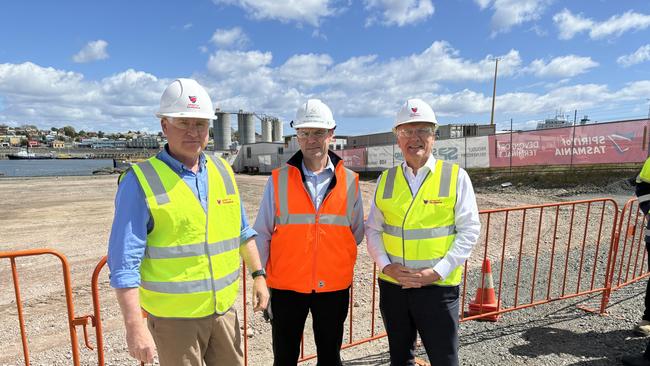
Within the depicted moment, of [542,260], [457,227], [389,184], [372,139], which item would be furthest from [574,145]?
[372,139]

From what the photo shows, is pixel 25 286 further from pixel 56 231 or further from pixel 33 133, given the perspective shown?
pixel 33 133

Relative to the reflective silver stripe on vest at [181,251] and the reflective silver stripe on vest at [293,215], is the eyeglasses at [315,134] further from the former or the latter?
the reflective silver stripe on vest at [181,251]

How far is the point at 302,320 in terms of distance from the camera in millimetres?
2496

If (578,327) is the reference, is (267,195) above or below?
above

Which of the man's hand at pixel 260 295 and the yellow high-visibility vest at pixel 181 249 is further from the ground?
the yellow high-visibility vest at pixel 181 249

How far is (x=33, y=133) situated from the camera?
623ft

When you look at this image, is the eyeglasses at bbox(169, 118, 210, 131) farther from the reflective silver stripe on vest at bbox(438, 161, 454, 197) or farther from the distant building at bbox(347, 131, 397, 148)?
the distant building at bbox(347, 131, 397, 148)

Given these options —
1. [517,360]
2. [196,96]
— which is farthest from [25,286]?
[517,360]

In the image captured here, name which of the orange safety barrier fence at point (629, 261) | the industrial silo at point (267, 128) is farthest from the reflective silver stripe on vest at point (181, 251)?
the industrial silo at point (267, 128)

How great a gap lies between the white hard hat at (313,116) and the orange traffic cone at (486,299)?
2923 millimetres

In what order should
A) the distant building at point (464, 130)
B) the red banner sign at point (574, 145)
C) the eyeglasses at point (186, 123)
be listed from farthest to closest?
the distant building at point (464, 130), the red banner sign at point (574, 145), the eyeglasses at point (186, 123)

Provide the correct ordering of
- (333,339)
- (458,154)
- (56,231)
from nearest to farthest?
(333,339) < (56,231) < (458,154)

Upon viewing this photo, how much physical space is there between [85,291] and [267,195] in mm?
4873

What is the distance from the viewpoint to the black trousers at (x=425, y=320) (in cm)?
231
